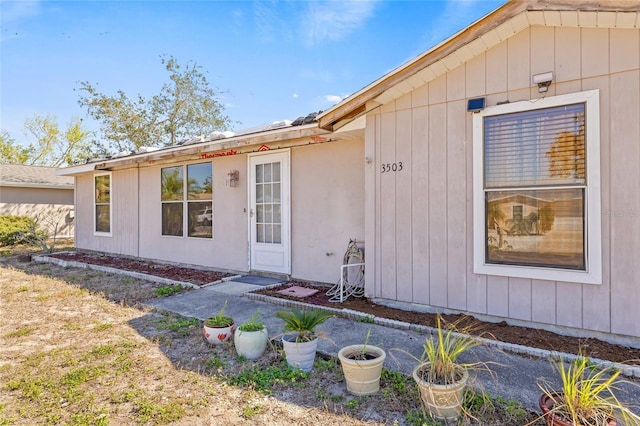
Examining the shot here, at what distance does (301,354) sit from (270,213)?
13.1 feet

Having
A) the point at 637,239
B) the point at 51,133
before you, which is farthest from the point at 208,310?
the point at 51,133

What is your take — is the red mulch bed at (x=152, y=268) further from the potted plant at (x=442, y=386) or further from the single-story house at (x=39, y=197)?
the single-story house at (x=39, y=197)

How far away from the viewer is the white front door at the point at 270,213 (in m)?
6.43

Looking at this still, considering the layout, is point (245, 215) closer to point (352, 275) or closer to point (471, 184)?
point (352, 275)

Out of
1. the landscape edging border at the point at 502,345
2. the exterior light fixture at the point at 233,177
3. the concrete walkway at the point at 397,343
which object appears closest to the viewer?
the concrete walkway at the point at 397,343

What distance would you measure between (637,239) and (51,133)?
34.7 m

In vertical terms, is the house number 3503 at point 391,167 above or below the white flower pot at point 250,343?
above

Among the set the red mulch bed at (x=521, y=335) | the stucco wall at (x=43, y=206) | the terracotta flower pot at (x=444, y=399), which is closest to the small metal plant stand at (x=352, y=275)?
the red mulch bed at (x=521, y=335)

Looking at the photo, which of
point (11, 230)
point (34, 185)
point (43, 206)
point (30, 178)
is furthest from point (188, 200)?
point (30, 178)

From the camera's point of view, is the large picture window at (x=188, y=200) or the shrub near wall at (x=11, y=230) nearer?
the large picture window at (x=188, y=200)

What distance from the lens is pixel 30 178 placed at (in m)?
17.1

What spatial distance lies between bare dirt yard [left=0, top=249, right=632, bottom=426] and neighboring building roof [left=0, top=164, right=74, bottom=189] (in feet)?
49.5

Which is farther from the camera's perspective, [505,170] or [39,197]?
[39,197]

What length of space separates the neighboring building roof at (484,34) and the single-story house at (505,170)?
12 mm
